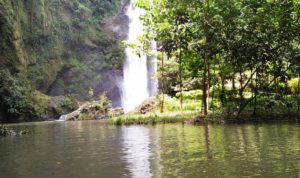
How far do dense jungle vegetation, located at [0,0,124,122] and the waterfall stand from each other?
2.37 m

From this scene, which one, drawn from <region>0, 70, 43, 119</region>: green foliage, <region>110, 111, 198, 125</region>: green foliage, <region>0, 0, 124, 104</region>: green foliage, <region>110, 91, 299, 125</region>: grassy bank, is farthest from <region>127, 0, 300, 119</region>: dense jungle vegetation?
<region>0, 0, 124, 104</region>: green foliage

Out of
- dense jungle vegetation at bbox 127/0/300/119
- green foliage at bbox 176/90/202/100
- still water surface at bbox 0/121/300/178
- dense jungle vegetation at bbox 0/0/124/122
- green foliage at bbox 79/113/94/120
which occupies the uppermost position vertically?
dense jungle vegetation at bbox 0/0/124/122

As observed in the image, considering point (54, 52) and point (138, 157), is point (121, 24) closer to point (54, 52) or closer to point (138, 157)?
point (54, 52)

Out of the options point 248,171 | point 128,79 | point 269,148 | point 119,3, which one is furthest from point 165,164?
point 119,3

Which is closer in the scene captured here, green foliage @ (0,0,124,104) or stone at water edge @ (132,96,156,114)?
stone at water edge @ (132,96,156,114)

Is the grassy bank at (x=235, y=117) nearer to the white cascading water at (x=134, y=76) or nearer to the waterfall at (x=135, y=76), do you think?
the waterfall at (x=135, y=76)

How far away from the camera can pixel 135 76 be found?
176 ft

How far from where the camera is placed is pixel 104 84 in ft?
184

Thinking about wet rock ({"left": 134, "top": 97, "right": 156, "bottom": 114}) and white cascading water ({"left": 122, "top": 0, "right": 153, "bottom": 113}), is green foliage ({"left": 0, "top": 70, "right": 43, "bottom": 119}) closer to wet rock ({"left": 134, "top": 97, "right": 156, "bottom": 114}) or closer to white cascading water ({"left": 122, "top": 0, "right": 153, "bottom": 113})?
white cascading water ({"left": 122, "top": 0, "right": 153, "bottom": 113})

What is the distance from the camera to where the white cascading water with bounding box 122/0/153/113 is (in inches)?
2073

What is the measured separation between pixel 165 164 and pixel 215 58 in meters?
16.2

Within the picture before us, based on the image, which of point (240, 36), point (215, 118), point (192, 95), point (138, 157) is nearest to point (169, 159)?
point (138, 157)

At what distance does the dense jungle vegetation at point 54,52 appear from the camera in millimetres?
46525

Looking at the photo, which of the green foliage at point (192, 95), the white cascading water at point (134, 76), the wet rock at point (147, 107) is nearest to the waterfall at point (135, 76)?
the white cascading water at point (134, 76)
